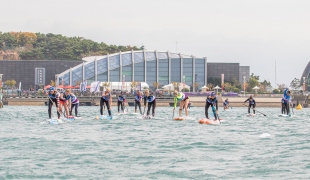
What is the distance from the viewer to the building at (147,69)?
152000mm

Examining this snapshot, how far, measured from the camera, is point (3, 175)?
1847cm

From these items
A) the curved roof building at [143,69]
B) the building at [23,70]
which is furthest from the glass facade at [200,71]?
the building at [23,70]

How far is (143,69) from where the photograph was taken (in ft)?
512

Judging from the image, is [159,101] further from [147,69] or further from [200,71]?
[200,71]

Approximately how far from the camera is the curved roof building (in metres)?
152

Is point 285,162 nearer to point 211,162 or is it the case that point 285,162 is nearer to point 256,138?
point 211,162

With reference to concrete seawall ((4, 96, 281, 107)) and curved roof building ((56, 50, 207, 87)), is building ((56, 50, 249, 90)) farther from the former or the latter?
concrete seawall ((4, 96, 281, 107))

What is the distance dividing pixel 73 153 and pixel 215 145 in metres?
5.30

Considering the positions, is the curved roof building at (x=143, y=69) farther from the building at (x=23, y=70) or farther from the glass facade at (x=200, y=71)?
the building at (x=23, y=70)

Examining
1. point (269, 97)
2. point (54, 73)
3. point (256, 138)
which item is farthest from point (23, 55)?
point (256, 138)

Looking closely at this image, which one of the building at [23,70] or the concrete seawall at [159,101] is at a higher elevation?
the building at [23,70]

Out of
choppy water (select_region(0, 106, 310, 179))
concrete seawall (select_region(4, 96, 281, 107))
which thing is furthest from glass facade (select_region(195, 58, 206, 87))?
choppy water (select_region(0, 106, 310, 179))

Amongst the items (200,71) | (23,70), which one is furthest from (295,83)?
(23,70)

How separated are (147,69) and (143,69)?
861mm
